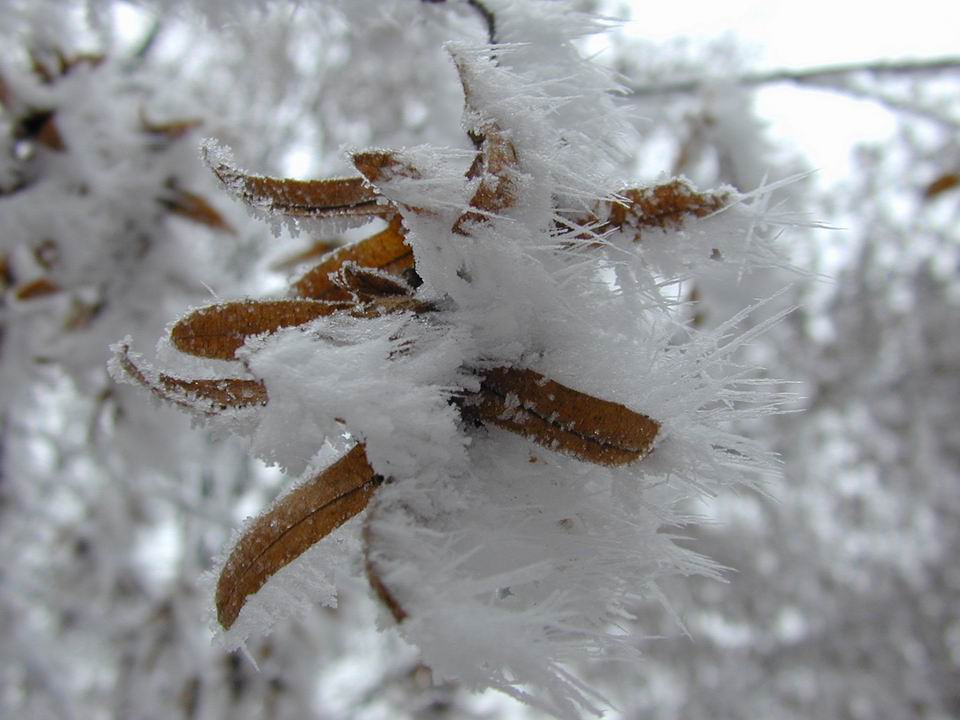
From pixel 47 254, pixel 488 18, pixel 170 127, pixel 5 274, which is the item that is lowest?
pixel 5 274

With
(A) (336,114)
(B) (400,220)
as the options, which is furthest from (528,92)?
(A) (336,114)

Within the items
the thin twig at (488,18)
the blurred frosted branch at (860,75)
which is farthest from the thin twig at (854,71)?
the thin twig at (488,18)

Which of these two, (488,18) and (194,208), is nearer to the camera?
(488,18)

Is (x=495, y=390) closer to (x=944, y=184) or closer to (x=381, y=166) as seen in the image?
(x=381, y=166)

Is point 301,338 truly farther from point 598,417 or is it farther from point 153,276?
point 153,276

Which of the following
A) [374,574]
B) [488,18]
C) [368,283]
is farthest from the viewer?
[488,18]

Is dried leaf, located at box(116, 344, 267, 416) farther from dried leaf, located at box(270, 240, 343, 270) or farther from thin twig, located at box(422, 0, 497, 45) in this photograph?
dried leaf, located at box(270, 240, 343, 270)

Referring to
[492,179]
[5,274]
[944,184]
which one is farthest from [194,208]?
[944,184]
